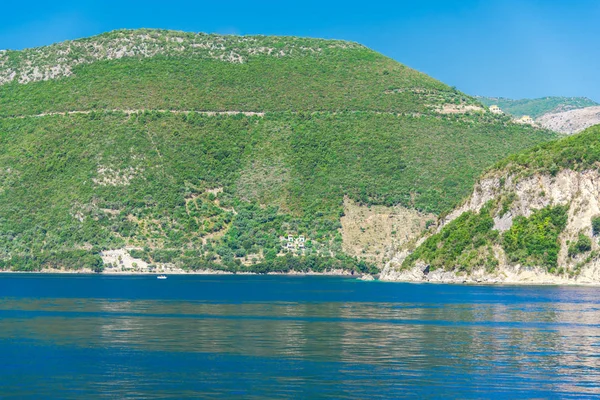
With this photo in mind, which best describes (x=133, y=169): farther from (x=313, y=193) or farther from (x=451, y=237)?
(x=451, y=237)

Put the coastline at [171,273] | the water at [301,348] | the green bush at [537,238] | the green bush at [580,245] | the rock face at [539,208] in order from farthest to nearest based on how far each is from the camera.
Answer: the coastline at [171,273] < the green bush at [537,238] < the rock face at [539,208] < the green bush at [580,245] < the water at [301,348]

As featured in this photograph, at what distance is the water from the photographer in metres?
42.2

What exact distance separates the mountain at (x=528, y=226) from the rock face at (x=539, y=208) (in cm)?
11

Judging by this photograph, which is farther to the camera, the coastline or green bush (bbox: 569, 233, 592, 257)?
the coastline

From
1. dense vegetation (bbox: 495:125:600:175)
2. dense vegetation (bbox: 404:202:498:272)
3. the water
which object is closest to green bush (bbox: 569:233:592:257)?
dense vegetation (bbox: 404:202:498:272)

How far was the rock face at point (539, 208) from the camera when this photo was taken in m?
121

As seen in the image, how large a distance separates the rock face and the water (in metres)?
26.7

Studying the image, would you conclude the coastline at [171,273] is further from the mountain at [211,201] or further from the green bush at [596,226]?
the green bush at [596,226]

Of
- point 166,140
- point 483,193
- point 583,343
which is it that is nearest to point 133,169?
point 166,140

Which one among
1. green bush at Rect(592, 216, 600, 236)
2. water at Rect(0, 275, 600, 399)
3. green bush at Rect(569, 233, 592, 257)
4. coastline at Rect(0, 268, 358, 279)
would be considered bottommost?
water at Rect(0, 275, 600, 399)

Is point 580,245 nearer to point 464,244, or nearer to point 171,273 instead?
point 464,244

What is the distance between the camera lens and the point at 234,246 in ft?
577

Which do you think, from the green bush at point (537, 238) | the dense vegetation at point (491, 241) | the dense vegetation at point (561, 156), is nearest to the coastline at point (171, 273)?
the dense vegetation at point (491, 241)

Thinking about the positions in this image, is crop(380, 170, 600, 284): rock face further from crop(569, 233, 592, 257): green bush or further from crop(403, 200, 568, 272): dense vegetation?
crop(403, 200, 568, 272): dense vegetation
